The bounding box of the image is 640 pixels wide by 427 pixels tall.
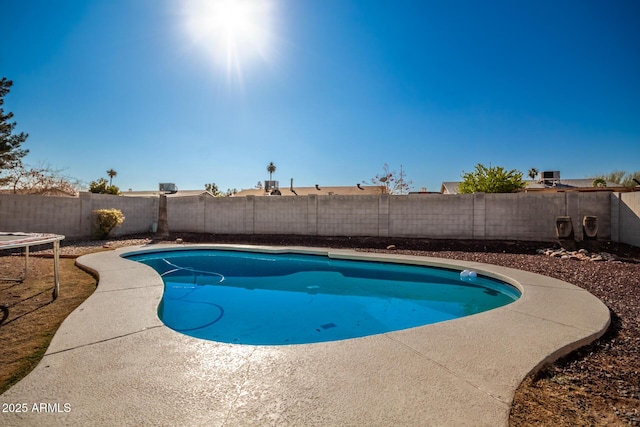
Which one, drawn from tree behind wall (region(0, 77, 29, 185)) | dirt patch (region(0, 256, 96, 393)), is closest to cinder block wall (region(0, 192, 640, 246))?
dirt patch (region(0, 256, 96, 393))

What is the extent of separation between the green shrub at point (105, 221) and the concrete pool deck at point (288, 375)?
9976 millimetres

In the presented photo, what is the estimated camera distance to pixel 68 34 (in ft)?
24.3

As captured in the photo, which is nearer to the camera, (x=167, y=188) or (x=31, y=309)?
(x=31, y=309)

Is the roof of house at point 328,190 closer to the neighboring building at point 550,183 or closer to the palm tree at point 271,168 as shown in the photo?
the neighboring building at point 550,183

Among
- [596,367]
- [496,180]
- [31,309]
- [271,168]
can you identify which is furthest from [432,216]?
[271,168]

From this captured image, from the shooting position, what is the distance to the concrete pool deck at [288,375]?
1.62 metres

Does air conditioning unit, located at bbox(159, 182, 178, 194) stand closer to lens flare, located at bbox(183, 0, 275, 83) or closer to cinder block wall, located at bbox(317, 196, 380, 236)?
cinder block wall, located at bbox(317, 196, 380, 236)

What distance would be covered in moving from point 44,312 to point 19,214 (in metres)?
9.70

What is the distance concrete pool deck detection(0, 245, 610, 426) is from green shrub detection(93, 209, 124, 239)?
998cm

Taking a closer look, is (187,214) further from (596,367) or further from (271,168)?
(271,168)

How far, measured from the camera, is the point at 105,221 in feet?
36.7

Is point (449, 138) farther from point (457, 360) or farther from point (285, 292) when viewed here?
point (457, 360)

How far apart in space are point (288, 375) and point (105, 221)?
41.7 feet

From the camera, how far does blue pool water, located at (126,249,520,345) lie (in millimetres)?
4102
